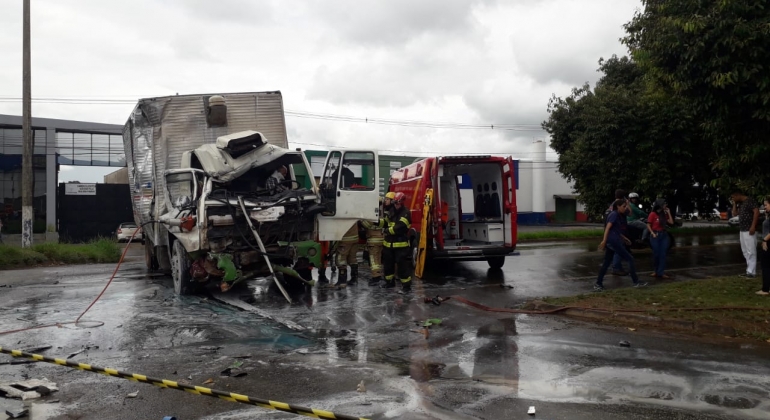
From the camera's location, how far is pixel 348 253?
11453 millimetres

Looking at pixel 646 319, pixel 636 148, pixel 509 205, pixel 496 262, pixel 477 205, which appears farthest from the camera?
pixel 636 148

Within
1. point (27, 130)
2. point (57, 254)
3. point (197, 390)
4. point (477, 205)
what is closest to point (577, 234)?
point (477, 205)

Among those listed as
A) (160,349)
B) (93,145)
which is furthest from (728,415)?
(93,145)

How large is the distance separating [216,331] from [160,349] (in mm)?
928

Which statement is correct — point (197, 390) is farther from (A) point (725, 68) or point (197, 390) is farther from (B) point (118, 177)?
(B) point (118, 177)

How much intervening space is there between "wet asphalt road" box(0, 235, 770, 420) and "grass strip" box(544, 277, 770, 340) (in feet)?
1.99

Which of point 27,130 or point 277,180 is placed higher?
point 27,130

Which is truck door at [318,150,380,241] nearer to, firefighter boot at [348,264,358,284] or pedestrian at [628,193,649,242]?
firefighter boot at [348,264,358,284]

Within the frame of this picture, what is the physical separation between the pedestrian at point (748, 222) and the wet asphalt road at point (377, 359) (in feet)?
9.72

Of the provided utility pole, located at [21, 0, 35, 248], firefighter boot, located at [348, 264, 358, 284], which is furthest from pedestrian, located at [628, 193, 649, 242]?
utility pole, located at [21, 0, 35, 248]

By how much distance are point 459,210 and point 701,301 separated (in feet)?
22.7

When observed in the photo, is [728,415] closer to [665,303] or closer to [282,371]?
[282,371]

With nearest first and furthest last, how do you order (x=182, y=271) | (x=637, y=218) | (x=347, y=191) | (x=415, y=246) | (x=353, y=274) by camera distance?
1. (x=182, y=271)
2. (x=347, y=191)
3. (x=353, y=274)
4. (x=415, y=246)
5. (x=637, y=218)

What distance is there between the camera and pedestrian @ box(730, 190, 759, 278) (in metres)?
10.6
